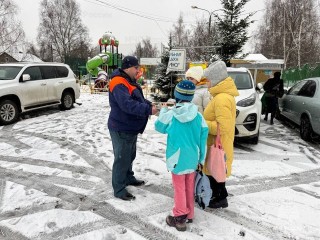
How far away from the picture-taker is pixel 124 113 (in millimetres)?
3492

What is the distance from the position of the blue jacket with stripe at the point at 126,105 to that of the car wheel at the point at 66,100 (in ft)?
26.7

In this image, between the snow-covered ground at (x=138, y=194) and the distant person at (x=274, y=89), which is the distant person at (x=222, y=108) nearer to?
the snow-covered ground at (x=138, y=194)

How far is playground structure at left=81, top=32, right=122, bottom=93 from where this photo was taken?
2036 cm

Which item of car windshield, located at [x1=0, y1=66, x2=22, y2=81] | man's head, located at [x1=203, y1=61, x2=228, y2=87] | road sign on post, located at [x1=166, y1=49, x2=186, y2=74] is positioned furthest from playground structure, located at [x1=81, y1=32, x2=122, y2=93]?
man's head, located at [x1=203, y1=61, x2=228, y2=87]

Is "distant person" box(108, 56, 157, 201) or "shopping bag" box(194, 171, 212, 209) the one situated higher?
"distant person" box(108, 56, 157, 201)

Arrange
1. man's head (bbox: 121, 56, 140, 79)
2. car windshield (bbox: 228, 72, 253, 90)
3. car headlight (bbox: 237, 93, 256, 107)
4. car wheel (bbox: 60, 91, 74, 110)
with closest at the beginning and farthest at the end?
1. man's head (bbox: 121, 56, 140, 79)
2. car headlight (bbox: 237, 93, 256, 107)
3. car windshield (bbox: 228, 72, 253, 90)
4. car wheel (bbox: 60, 91, 74, 110)

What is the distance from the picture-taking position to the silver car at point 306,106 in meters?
6.63

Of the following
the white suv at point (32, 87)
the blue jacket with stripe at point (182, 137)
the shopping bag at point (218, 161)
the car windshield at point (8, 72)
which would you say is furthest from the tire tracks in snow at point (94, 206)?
the car windshield at point (8, 72)

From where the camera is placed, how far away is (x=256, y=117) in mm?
6332

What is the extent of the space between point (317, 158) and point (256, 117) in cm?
145

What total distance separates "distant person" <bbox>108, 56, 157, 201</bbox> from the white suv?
6166mm

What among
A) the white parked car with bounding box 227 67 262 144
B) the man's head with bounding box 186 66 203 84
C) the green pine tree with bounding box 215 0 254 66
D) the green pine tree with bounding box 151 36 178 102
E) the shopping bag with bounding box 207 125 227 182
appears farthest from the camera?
the green pine tree with bounding box 215 0 254 66

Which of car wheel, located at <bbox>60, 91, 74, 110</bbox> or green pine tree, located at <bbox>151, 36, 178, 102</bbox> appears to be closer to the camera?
car wheel, located at <bbox>60, 91, 74, 110</bbox>

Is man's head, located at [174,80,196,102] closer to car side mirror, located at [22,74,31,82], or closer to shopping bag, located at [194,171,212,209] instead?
shopping bag, located at [194,171,212,209]
